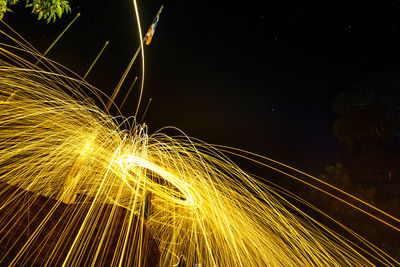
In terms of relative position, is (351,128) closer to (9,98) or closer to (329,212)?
(329,212)

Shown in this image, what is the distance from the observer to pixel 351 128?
Result: 417 inches

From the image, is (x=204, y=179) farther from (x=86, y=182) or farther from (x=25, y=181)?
(x=25, y=181)

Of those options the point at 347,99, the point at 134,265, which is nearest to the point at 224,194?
the point at 134,265

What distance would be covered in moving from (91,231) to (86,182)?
332cm

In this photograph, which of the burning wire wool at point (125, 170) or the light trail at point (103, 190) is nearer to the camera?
the light trail at point (103, 190)

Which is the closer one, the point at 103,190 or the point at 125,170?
the point at 125,170

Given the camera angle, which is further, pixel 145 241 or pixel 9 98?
pixel 9 98

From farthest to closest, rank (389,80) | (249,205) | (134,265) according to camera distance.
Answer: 1. (389,80)
2. (249,205)
3. (134,265)

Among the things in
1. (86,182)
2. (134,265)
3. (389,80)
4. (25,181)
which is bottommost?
(25,181)

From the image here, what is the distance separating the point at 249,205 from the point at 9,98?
4785mm

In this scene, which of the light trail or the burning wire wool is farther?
the burning wire wool

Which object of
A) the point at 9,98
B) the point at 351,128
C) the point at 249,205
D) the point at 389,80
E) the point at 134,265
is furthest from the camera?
the point at 351,128

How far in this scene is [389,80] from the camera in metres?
9.33

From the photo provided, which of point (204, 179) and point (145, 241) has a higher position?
point (204, 179)
